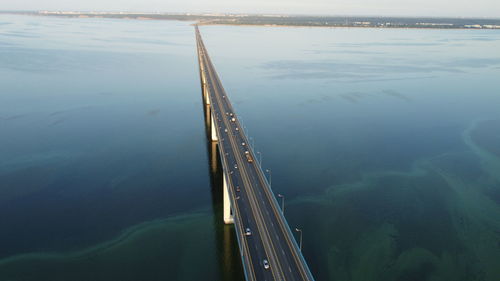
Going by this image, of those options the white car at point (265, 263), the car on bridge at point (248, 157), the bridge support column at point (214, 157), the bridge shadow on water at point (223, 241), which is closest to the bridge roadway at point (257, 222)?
the white car at point (265, 263)

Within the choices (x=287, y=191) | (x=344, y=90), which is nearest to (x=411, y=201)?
(x=287, y=191)

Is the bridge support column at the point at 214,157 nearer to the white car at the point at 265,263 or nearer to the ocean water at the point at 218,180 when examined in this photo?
the ocean water at the point at 218,180

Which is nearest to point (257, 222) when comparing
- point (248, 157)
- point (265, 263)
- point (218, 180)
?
point (265, 263)

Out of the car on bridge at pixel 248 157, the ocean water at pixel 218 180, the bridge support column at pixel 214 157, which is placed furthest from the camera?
the bridge support column at pixel 214 157

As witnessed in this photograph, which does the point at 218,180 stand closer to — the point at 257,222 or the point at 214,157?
the point at 214,157

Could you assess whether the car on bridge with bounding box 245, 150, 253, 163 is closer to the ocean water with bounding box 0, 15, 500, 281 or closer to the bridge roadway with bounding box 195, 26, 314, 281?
the bridge roadway with bounding box 195, 26, 314, 281

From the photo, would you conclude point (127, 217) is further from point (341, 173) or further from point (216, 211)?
point (341, 173)

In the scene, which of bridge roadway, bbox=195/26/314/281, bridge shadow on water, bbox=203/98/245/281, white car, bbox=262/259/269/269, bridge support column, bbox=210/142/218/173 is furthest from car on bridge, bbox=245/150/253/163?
white car, bbox=262/259/269/269
